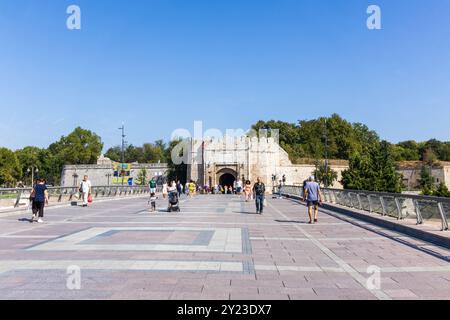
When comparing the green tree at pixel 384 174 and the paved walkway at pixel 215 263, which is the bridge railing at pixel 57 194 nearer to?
the paved walkway at pixel 215 263

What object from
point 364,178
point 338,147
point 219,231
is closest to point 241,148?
point 364,178

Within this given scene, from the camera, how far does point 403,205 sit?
13484 mm

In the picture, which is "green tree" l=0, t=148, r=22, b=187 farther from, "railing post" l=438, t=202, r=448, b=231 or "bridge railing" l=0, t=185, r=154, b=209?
"railing post" l=438, t=202, r=448, b=231

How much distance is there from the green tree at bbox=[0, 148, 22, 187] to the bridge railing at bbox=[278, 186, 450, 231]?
252ft

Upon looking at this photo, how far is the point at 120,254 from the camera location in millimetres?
8156

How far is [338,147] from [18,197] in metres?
77.6

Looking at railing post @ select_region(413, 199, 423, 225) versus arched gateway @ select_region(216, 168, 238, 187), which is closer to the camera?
railing post @ select_region(413, 199, 423, 225)

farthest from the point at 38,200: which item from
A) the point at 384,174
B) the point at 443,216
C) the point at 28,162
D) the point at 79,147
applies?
the point at 28,162

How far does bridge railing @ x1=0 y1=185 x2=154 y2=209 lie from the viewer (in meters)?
17.7

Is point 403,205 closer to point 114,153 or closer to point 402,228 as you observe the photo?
point 402,228

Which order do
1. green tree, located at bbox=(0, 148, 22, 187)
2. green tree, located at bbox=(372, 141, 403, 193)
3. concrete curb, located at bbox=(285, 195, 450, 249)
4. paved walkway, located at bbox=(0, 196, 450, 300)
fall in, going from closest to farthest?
paved walkway, located at bbox=(0, 196, 450, 300)
concrete curb, located at bbox=(285, 195, 450, 249)
green tree, located at bbox=(372, 141, 403, 193)
green tree, located at bbox=(0, 148, 22, 187)

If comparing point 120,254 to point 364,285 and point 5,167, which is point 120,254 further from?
point 5,167

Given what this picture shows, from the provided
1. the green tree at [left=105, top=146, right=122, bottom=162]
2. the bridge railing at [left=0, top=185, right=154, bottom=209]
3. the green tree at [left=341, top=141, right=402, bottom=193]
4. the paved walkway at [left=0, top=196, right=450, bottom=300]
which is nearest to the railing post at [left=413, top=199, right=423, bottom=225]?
the paved walkway at [left=0, top=196, right=450, bottom=300]
